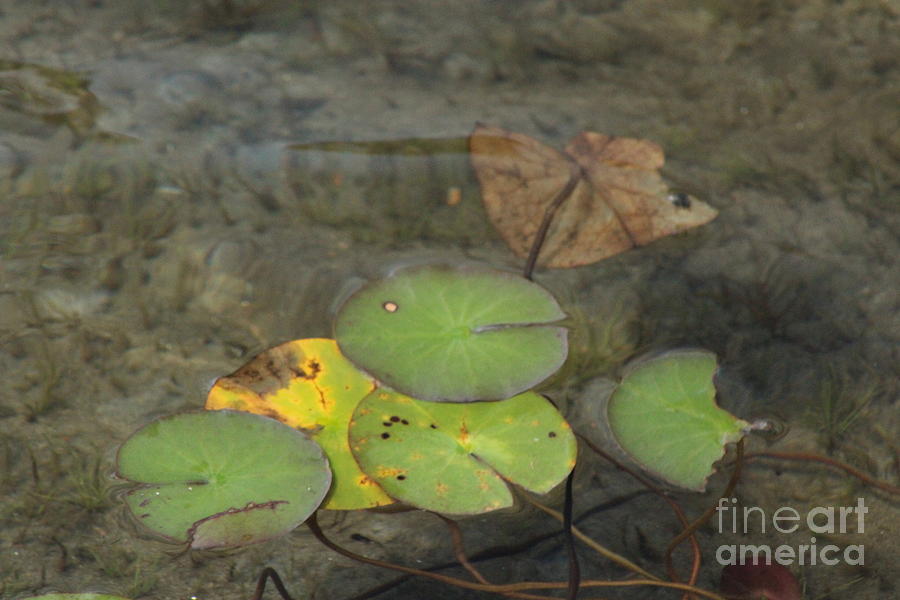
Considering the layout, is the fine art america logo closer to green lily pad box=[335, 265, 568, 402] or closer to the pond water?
the pond water

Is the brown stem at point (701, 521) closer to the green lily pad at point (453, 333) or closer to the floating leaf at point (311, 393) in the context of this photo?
the green lily pad at point (453, 333)

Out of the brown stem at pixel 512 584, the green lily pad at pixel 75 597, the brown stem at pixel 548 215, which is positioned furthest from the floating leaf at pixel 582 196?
the green lily pad at pixel 75 597

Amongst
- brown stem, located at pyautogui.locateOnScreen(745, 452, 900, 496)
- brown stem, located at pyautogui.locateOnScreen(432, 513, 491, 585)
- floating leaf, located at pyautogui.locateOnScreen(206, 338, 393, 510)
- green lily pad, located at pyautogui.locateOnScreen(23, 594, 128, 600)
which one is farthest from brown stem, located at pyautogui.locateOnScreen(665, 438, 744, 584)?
green lily pad, located at pyautogui.locateOnScreen(23, 594, 128, 600)

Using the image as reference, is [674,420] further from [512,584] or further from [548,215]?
[548,215]

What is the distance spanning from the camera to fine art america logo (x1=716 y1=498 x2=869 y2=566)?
134 centimetres

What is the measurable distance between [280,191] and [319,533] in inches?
30.9

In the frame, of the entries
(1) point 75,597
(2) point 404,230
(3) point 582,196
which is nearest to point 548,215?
(3) point 582,196

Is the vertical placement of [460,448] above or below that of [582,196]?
below

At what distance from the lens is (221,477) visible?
4.23ft

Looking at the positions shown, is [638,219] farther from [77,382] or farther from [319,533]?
[77,382]

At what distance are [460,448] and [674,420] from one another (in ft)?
1.23

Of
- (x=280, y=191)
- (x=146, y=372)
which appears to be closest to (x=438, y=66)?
(x=280, y=191)

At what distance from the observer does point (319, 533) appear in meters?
1.32

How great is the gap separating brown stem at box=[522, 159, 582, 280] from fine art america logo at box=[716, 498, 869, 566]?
587 millimetres
